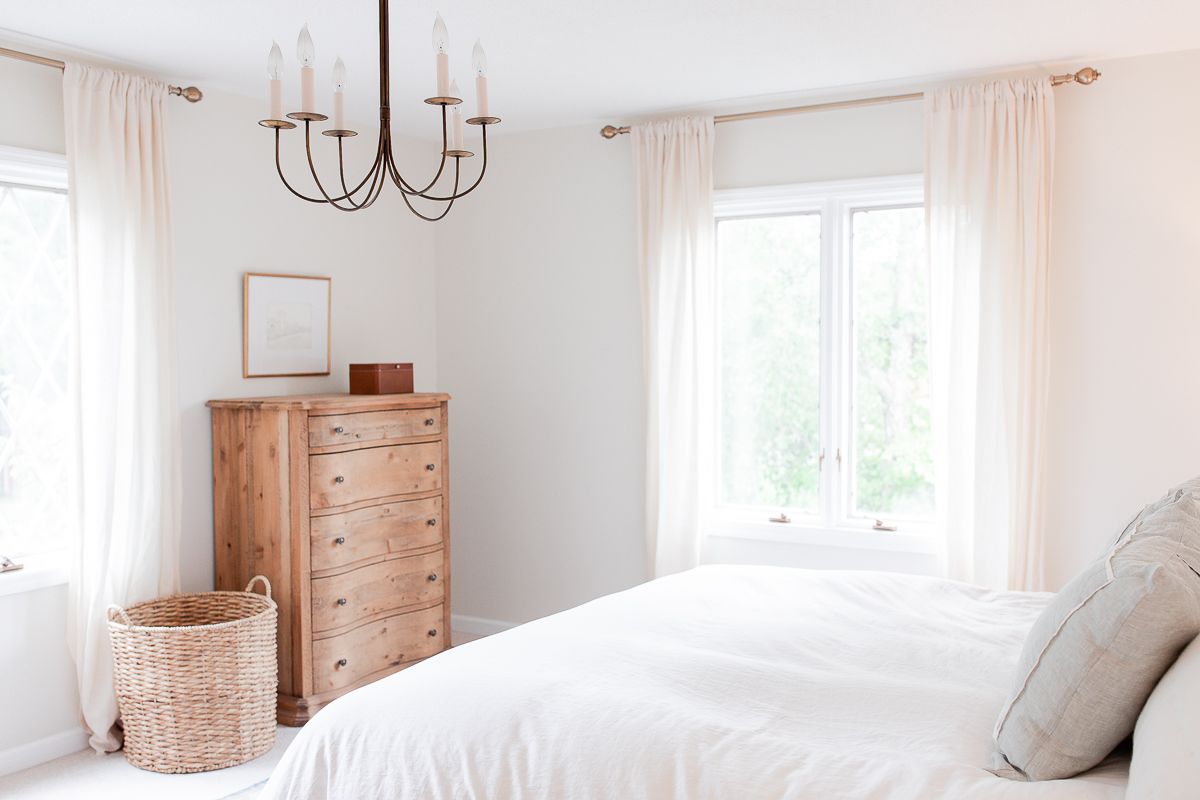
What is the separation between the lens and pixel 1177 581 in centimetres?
160

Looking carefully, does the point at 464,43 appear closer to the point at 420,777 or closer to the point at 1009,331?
the point at 1009,331

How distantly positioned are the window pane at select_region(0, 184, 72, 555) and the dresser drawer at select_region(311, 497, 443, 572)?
94cm

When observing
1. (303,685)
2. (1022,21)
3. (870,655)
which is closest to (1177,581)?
(870,655)

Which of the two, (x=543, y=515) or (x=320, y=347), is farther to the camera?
(x=543, y=515)

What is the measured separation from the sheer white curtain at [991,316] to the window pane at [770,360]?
60 cm

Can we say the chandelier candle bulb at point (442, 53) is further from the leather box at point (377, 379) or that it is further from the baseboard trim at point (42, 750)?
the baseboard trim at point (42, 750)

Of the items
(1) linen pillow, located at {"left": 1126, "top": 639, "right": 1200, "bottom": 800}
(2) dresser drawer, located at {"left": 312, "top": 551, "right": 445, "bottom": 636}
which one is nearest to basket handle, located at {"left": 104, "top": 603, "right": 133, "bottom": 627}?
(2) dresser drawer, located at {"left": 312, "top": 551, "right": 445, "bottom": 636}

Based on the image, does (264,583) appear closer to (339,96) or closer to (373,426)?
(373,426)

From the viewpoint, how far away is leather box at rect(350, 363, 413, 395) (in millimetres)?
4410

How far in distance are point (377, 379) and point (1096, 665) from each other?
132 inches

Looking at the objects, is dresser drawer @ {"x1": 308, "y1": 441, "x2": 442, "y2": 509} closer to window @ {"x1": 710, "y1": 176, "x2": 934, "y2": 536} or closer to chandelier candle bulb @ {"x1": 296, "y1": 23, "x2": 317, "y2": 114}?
window @ {"x1": 710, "y1": 176, "x2": 934, "y2": 536}

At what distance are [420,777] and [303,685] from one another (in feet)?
7.03

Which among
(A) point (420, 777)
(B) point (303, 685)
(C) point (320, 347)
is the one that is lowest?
(B) point (303, 685)

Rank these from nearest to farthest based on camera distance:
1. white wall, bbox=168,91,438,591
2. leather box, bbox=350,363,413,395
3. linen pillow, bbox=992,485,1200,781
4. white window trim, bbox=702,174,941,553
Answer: linen pillow, bbox=992,485,1200,781 < white wall, bbox=168,91,438,591 < white window trim, bbox=702,174,941,553 < leather box, bbox=350,363,413,395
